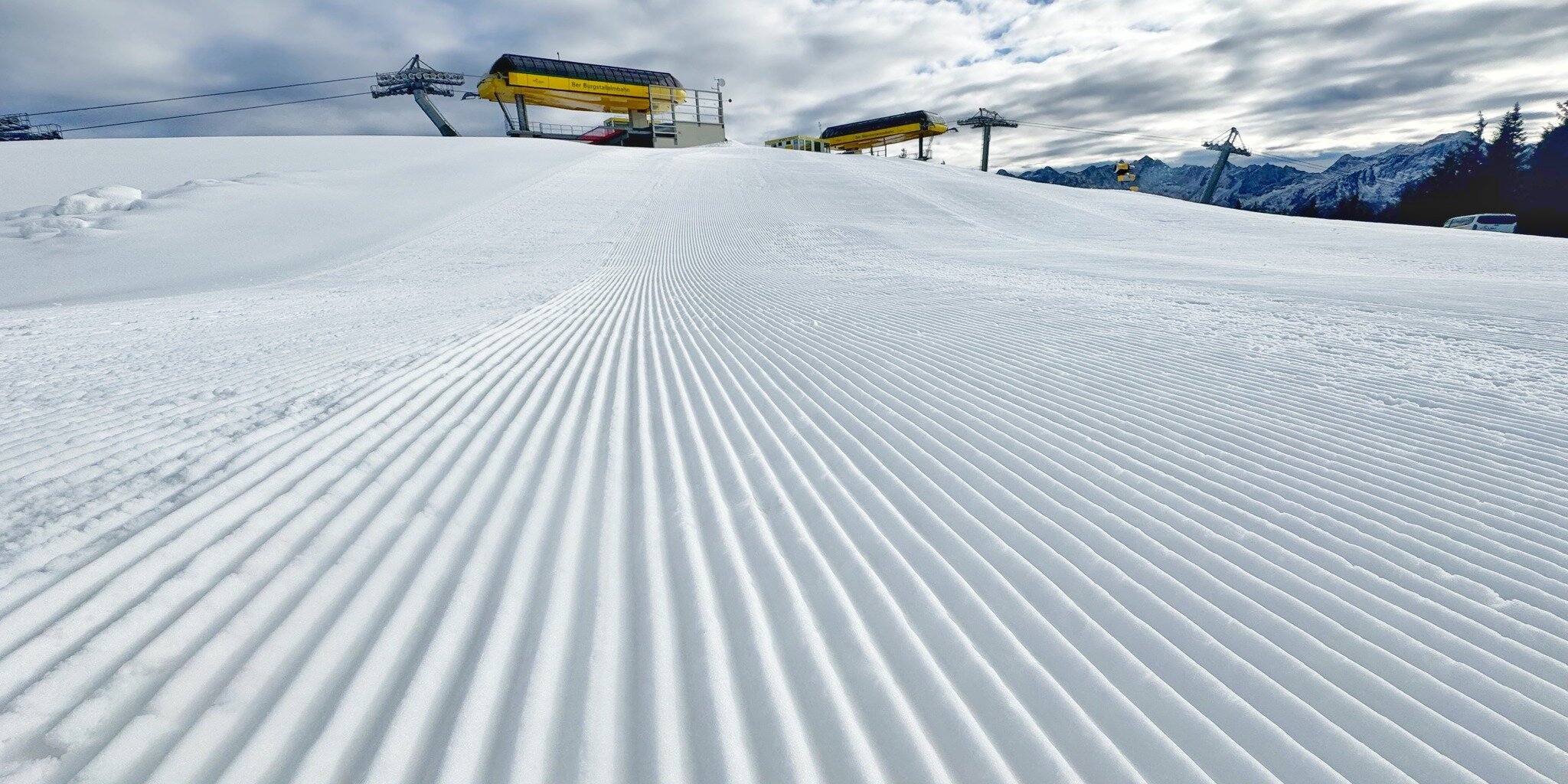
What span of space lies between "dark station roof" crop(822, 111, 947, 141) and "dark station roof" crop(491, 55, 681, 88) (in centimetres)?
1459

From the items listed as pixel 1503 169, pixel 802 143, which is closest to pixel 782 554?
pixel 802 143

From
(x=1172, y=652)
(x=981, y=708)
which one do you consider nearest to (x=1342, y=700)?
(x=1172, y=652)

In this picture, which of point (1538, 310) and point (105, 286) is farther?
point (105, 286)

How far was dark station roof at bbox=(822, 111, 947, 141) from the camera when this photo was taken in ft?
161

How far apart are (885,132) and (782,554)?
5360 cm

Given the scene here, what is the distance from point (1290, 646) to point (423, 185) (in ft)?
85.3

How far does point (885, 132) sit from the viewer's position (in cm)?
5116

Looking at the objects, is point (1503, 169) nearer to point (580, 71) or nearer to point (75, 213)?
point (580, 71)

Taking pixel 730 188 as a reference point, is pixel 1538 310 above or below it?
below

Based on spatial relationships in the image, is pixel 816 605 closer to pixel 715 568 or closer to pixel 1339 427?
pixel 715 568

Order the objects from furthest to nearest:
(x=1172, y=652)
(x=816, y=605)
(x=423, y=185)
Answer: (x=423, y=185)
(x=816, y=605)
(x=1172, y=652)

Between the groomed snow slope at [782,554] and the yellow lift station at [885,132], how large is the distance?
46.6 meters

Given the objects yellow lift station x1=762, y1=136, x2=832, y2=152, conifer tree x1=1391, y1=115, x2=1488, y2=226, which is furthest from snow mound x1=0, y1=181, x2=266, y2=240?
conifer tree x1=1391, y1=115, x2=1488, y2=226

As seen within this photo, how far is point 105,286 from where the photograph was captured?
36.7 ft
